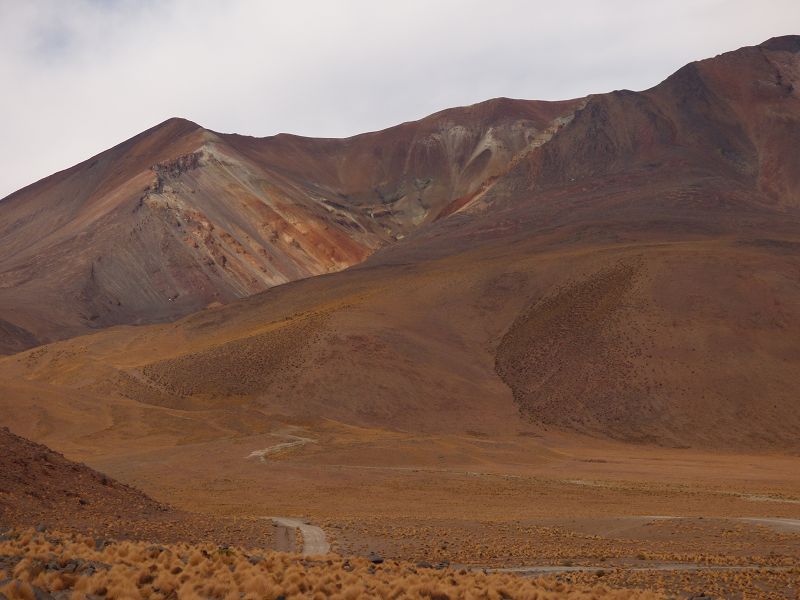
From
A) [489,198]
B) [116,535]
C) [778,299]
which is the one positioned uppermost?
[489,198]

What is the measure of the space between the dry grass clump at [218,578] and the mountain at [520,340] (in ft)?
140

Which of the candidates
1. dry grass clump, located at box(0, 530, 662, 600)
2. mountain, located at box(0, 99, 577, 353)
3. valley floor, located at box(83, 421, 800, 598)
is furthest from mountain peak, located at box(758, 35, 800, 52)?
dry grass clump, located at box(0, 530, 662, 600)

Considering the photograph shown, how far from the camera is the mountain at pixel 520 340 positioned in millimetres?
65938

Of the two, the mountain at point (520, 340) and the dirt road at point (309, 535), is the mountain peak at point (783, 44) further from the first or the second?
the dirt road at point (309, 535)

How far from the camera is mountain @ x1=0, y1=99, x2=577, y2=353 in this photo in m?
Result: 126

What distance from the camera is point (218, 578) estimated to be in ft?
36.6

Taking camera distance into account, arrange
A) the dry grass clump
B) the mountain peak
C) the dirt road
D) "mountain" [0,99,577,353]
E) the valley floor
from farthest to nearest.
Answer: the mountain peak → "mountain" [0,99,577,353] → the dirt road → the valley floor → the dry grass clump

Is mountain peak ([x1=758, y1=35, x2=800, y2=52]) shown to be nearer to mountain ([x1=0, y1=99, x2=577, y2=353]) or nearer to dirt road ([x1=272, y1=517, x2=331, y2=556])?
mountain ([x1=0, y1=99, x2=577, y2=353])

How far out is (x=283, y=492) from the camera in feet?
126

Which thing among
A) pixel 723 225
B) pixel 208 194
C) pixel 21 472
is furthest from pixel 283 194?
pixel 21 472

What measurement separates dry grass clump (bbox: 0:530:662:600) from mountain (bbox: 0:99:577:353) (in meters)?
101

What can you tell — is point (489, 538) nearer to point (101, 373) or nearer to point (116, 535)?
point (116, 535)

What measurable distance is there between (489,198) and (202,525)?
116451 millimetres

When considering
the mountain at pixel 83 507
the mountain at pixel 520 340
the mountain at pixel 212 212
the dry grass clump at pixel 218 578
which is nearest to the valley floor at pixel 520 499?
the mountain at pixel 83 507
